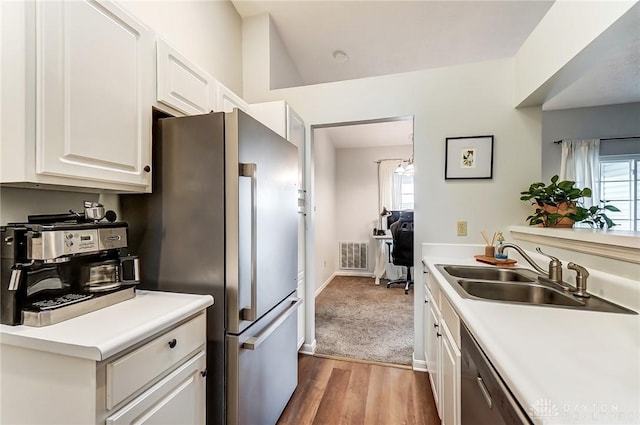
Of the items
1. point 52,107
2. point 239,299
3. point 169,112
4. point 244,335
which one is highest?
point 169,112

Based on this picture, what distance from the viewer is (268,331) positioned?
1438 millimetres

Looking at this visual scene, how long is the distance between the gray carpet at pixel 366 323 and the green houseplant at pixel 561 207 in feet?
4.88

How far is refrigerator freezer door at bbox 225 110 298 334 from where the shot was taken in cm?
121

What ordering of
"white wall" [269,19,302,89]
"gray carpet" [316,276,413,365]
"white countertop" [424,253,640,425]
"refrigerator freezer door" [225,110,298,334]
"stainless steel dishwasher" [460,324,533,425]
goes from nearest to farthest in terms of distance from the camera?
"white countertop" [424,253,640,425]
"stainless steel dishwasher" [460,324,533,425]
"refrigerator freezer door" [225,110,298,334]
"gray carpet" [316,276,413,365]
"white wall" [269,19,302,89]

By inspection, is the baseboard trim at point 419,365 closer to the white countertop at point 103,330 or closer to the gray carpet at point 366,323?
the gray carpet at point 366,323

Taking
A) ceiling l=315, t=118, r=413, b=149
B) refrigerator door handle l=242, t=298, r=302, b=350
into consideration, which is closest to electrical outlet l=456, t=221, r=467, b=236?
refrigerator door handle l=242, t=298, r=302, b=350

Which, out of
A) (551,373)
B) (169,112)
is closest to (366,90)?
(169,112)

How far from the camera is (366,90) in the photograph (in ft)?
7.59

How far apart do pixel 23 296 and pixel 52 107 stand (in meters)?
0.62

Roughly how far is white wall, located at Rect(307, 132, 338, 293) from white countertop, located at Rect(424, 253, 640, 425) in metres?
3.07

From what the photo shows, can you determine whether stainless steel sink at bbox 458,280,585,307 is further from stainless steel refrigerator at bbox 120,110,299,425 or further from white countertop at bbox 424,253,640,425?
stainless steel refrigerator at bbox 120,110,299,425

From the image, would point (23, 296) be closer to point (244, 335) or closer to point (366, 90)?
point (244, 335)

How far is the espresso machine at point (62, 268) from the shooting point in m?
0.88

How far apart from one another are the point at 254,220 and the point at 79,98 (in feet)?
2.52
